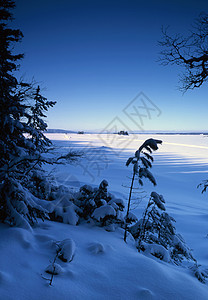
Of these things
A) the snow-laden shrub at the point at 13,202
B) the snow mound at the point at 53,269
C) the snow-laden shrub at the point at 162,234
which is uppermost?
the snow-laden shrub at the point at 13,202

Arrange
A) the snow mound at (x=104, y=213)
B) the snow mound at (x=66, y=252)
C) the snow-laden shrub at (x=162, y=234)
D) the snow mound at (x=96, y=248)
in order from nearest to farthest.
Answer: the snow mound at (x=66, y=252)
the snow mound at (x=96, y=248)
the snow mound at (x=104, y=213)
the snow-laden shrub at (x=162, y=234)

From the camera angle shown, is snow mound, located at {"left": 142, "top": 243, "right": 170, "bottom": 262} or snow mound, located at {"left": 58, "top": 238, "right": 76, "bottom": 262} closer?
snow mound, located at {"left": 58, "top": 238, "right": 76, "bottom": 262}

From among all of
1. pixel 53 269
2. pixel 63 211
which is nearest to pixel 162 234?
pixel 63 211

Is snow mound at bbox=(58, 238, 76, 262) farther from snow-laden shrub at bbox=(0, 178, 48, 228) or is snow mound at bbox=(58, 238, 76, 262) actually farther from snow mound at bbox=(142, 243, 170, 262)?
snow mound at bbox=(142, 243, 170, 262)

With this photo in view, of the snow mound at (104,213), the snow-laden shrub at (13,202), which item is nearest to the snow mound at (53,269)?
the snow-laden shrub at (13,202)

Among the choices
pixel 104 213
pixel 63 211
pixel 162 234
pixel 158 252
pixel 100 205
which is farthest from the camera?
pixel 162 234

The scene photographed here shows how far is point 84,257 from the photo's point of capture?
9.11ft

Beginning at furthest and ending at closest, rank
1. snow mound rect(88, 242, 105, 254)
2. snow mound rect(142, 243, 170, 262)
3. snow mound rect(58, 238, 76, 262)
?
snow mound rect(142, 243, 170, 262) → snow mound rect(88, 242, 105, 254) → snow mound rect(58, 238, 76, 262)

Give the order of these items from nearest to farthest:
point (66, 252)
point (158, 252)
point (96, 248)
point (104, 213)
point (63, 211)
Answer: point (66, 252), point (96, 248), point (158, 252), point (104, 213), point (63, 211)

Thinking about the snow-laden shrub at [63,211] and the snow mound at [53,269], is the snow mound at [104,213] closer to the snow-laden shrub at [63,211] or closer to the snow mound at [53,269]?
the snow-laden shrub at [63,211]

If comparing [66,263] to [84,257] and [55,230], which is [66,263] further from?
[55,230]

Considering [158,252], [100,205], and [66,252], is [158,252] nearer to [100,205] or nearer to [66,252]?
[100,205]

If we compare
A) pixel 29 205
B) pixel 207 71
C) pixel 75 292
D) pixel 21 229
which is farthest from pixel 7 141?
pixel 207 71

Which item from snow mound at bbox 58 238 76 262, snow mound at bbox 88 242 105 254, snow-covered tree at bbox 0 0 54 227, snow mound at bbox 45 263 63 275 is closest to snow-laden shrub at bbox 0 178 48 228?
snow-covered tree at bbox 0 0 54 227
